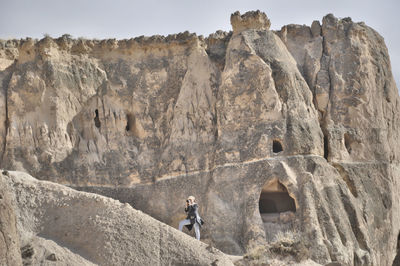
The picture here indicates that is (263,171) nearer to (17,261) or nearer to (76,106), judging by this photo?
(76,106)

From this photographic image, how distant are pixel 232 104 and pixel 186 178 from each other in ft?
11.0

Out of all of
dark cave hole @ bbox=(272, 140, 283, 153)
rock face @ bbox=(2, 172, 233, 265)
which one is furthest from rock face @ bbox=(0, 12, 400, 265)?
rock face @ bbox=(2, 172, 233, 265)

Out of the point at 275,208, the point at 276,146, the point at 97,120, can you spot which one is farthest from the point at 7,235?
the point at 97,120

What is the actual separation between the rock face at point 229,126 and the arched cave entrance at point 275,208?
5cm

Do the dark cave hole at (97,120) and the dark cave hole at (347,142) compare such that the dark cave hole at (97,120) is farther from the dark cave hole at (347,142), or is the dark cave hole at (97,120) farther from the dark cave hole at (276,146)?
the dark cave hole at (347,142)

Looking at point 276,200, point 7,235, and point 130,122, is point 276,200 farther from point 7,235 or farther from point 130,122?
point 7,235

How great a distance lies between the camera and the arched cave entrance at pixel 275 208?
22.6m

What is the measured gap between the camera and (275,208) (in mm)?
24094

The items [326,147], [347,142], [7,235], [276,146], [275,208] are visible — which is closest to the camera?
[7,235]

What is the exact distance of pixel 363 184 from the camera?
25.8 m

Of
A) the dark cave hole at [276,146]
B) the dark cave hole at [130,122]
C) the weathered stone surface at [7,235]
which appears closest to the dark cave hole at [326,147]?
the dark cave hole at [276,146]

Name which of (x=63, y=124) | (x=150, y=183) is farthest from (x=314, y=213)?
(x=63, y=124)

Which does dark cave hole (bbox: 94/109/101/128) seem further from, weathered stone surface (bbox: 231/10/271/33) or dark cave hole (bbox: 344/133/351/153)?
dark cave hole (bbox: 344/133/351/153)

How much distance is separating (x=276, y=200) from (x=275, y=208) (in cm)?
30
